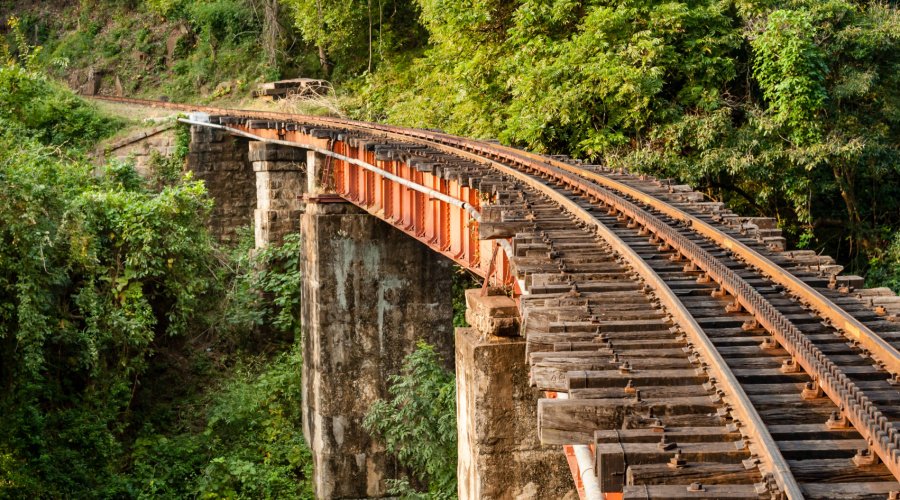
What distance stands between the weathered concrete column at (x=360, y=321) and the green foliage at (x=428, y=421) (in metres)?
0.93

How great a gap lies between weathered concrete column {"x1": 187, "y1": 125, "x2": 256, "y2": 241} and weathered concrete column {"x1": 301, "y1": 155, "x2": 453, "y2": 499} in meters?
8.51

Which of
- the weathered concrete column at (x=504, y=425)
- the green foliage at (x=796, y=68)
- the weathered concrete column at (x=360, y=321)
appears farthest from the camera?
the weathered concrete column at (x=360, y=321)

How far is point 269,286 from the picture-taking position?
1820 cm

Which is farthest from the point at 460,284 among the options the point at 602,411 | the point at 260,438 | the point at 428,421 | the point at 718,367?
the point at 602,411

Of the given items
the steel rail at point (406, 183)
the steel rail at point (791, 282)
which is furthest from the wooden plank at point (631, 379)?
the steel rail at point (406, 183)

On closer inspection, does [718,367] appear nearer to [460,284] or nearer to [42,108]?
[460,284]

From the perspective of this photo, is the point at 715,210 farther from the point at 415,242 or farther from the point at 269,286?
the point at 269,286

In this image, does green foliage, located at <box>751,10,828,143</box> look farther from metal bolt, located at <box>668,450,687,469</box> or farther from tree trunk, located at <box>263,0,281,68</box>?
tree trunk, located at <box>263,0,281,68</box>

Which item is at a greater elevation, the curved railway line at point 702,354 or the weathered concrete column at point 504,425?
the curved railway line at point 702,354

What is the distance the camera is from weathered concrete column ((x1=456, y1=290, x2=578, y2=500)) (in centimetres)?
646

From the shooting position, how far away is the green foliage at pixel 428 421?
12.3 metres

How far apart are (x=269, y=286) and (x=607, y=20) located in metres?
8.96

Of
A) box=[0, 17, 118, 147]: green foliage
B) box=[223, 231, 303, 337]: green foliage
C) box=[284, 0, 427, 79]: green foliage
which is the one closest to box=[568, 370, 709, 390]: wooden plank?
box=[223, 231, 303, 337]: green foliage

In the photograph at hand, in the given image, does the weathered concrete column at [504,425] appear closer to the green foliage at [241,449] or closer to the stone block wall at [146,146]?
the green foliage at [241,449]
